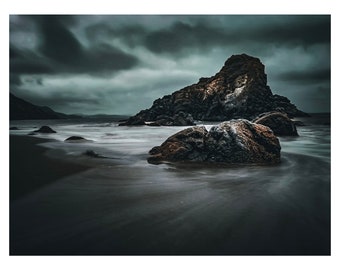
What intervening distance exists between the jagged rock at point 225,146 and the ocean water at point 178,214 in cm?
73

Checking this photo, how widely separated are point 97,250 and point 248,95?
32.7 metres

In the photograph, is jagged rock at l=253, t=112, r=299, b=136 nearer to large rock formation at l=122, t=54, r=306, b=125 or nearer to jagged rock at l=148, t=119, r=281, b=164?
jagged rock at l=148, t=119, r=281, b=164

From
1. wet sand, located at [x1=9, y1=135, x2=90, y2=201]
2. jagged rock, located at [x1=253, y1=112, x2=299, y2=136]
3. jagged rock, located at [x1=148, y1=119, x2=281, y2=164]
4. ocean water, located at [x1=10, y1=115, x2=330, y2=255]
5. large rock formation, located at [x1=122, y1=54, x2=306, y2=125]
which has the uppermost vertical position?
large rock formation, located at [x1=122, y1=54, x2=306, y2=125]

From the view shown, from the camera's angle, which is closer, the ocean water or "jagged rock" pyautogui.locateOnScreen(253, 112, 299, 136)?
the ocean water

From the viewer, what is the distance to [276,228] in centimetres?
268

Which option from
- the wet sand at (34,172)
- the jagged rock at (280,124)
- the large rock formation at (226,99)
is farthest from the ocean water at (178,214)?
the large rock formation at (226,99)

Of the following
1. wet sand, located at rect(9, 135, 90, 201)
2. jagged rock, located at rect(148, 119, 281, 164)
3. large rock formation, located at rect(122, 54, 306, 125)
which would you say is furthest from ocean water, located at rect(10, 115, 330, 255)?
large rock formation, located at rect(122, 54, 306, 125)

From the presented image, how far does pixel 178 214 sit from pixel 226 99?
107 feet

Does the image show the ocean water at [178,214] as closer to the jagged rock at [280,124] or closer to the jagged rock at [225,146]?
the jagged rock at [225,146]

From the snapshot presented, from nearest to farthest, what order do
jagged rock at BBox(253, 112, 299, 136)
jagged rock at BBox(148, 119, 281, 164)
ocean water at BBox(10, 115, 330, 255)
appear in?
ocean water at BBox(10, 115, 330, 255), jagged rock at BBox(148, 119, 281, 164), jagged rock at BBox(253, 112, 299, 136)

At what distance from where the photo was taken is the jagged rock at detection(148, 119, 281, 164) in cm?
533

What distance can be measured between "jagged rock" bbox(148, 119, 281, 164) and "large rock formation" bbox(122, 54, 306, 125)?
20.1 m

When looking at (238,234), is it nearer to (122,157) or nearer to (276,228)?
(276,228)
